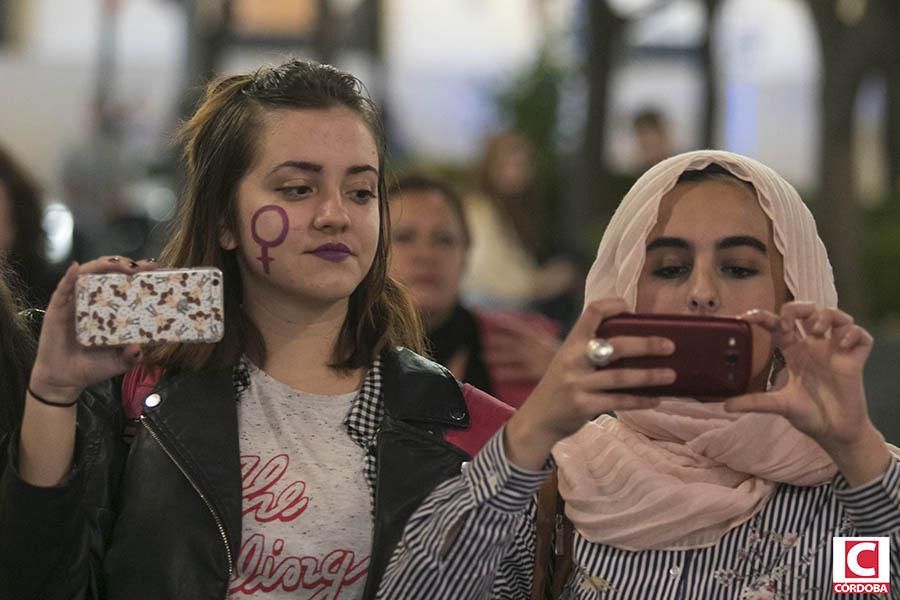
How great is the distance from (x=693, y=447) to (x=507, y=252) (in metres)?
6.35

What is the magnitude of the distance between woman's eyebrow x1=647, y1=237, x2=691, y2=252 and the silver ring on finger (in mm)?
554

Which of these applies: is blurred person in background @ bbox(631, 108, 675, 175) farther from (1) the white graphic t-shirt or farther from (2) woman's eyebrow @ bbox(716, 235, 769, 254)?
(1) the white graphic t-shirt

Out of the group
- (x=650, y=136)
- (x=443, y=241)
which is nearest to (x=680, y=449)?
(x=443, y=241)

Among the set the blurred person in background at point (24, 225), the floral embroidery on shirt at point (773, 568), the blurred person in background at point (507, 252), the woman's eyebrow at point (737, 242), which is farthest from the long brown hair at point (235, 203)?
the blurred person in background at point (507, 252)

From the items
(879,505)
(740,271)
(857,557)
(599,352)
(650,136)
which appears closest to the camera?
(599,352)

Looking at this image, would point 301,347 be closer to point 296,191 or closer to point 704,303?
point 296,191

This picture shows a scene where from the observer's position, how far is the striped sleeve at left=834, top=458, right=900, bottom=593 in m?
2.64

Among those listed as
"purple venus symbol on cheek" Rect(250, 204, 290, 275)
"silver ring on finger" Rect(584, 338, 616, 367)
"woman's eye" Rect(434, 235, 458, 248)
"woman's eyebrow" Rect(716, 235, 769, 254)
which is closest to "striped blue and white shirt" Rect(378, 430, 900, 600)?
"silver ring on finger" Rect(584, 338, 616, 367)

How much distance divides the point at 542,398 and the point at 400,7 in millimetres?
19425

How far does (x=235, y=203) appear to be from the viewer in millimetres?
3191

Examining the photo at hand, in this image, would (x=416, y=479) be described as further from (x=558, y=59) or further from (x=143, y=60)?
(x=558, y=59)

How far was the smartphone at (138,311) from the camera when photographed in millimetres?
2697

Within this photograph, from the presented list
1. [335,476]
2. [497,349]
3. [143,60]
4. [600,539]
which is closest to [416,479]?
[335,476]

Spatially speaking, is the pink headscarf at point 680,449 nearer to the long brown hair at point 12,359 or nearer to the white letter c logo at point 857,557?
the white letter c logo at point 857,557
